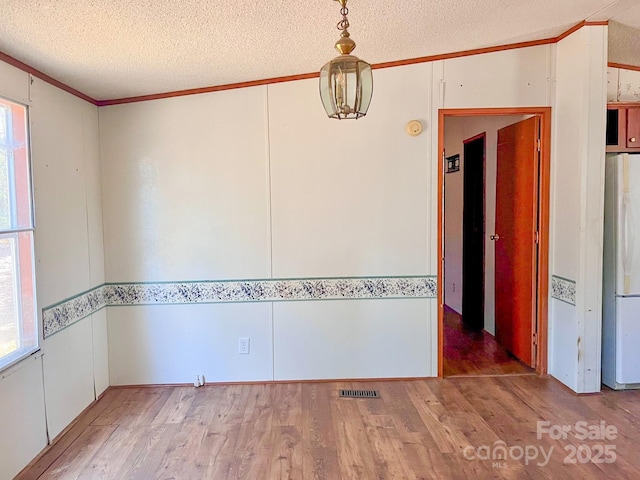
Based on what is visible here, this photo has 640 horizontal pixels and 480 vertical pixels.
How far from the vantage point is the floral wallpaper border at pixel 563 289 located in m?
3.02

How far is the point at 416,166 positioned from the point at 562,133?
108cm

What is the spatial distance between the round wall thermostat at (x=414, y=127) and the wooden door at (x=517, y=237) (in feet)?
3.06

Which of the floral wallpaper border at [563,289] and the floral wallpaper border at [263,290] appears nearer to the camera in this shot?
the floral wallpaper border at [563,289]

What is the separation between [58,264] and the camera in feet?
8.59

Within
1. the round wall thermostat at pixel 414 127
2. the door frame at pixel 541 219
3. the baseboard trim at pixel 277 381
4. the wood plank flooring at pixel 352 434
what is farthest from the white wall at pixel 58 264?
the door frame at pixel 541 219

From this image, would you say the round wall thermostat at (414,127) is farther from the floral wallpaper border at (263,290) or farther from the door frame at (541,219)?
the floral wallpaper border at (263,290)

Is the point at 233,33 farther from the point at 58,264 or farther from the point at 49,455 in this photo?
the point at 49,455

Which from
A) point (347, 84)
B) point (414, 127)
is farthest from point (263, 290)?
point (347, 84)

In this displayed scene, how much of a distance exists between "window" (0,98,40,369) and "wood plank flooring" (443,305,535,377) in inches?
113

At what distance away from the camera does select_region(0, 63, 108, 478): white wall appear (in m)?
2.23

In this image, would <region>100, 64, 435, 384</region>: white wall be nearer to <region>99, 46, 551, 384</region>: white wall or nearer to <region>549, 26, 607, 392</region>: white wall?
<region>99, 46, 551, 384</region>: white wall

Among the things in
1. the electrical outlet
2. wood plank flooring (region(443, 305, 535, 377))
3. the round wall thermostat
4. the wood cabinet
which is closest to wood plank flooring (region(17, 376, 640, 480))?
wood plank flooring (region(443, 305, 535, 377))

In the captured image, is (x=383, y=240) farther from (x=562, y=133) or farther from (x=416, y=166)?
(x=562, y=133)

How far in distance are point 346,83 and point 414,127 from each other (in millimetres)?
1634
